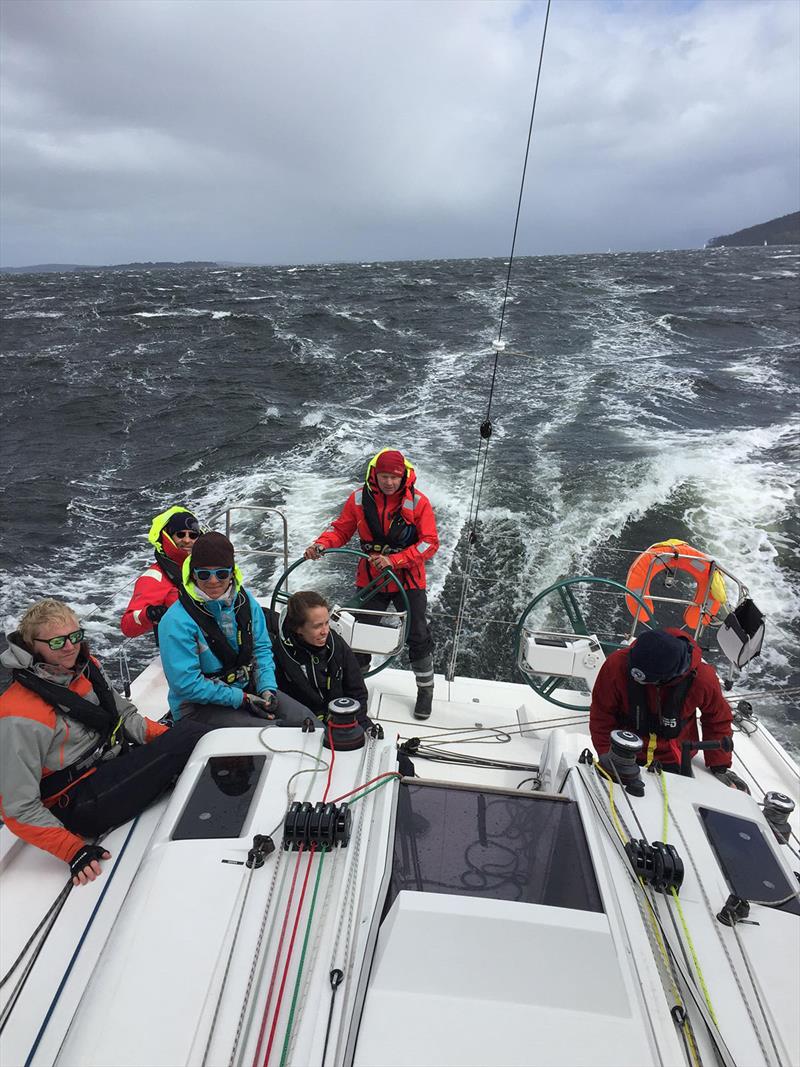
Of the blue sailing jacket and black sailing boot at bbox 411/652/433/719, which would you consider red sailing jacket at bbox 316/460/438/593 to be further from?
the blue sailing jacket

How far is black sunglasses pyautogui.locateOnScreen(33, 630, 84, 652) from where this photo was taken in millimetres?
1781

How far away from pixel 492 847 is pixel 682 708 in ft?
3.59

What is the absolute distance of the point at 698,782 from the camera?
180 centimetres

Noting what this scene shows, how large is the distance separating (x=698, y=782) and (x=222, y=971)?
4.50 feet

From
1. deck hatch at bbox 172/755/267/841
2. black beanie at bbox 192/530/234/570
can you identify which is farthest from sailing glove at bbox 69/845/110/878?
black beanie at bbox 192/530/234/570

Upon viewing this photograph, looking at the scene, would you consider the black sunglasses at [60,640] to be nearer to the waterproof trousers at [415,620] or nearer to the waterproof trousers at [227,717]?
the waterproof trousers at [227,717]

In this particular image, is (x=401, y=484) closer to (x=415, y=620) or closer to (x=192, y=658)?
(x=415, y=620)

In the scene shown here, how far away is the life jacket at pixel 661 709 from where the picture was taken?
7.33ft

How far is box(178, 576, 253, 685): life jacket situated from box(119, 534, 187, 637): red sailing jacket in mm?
561

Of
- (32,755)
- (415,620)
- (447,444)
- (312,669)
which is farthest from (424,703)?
(447,444)

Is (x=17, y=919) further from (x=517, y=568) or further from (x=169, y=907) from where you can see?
(x=517, y=568)

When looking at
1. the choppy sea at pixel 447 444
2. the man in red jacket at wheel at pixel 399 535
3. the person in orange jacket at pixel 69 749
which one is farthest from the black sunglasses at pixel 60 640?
the choppy sea at pixel 447 444

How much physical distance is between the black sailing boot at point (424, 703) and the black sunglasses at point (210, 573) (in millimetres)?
1436

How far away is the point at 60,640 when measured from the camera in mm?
1791
